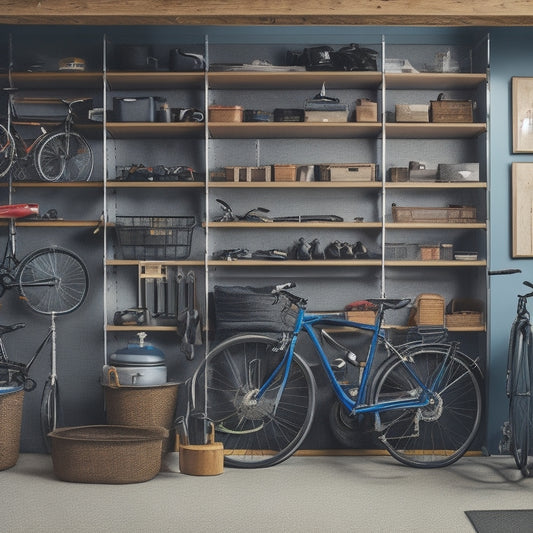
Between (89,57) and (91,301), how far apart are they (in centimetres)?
180

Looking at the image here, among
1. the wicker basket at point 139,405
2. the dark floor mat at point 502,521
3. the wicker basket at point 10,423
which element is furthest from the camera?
the wicker basket at point 139,405

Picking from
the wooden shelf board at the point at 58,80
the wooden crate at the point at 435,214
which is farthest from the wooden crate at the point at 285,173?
the wooden shelf board at the point at 58,80

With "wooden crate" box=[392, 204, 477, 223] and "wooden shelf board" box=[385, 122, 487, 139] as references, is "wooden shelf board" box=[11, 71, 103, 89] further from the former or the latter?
"wooden crate" box=[392, 204, 477, 223]

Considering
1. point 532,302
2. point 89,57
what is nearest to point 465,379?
point 532,302

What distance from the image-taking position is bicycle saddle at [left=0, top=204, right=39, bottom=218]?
608 centimetres

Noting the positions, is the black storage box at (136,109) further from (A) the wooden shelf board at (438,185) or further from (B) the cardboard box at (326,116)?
(A) the wooden shelf board at (438,185)

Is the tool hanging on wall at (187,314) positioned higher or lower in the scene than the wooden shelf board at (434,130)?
lower

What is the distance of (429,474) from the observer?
5.67m

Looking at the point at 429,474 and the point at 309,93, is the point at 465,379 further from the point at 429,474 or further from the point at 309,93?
the point at 309,93

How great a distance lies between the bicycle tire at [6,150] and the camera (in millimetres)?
5984

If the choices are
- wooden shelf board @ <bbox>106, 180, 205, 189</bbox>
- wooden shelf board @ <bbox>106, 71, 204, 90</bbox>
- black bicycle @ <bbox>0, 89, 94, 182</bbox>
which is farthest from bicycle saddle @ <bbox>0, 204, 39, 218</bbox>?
wooden shelf board @ <bbox>106, 71, 204, 90</bbox>

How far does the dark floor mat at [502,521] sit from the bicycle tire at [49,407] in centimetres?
294

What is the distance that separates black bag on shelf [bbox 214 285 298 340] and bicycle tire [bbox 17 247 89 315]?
3.50 feet

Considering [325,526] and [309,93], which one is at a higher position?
[309,93]
